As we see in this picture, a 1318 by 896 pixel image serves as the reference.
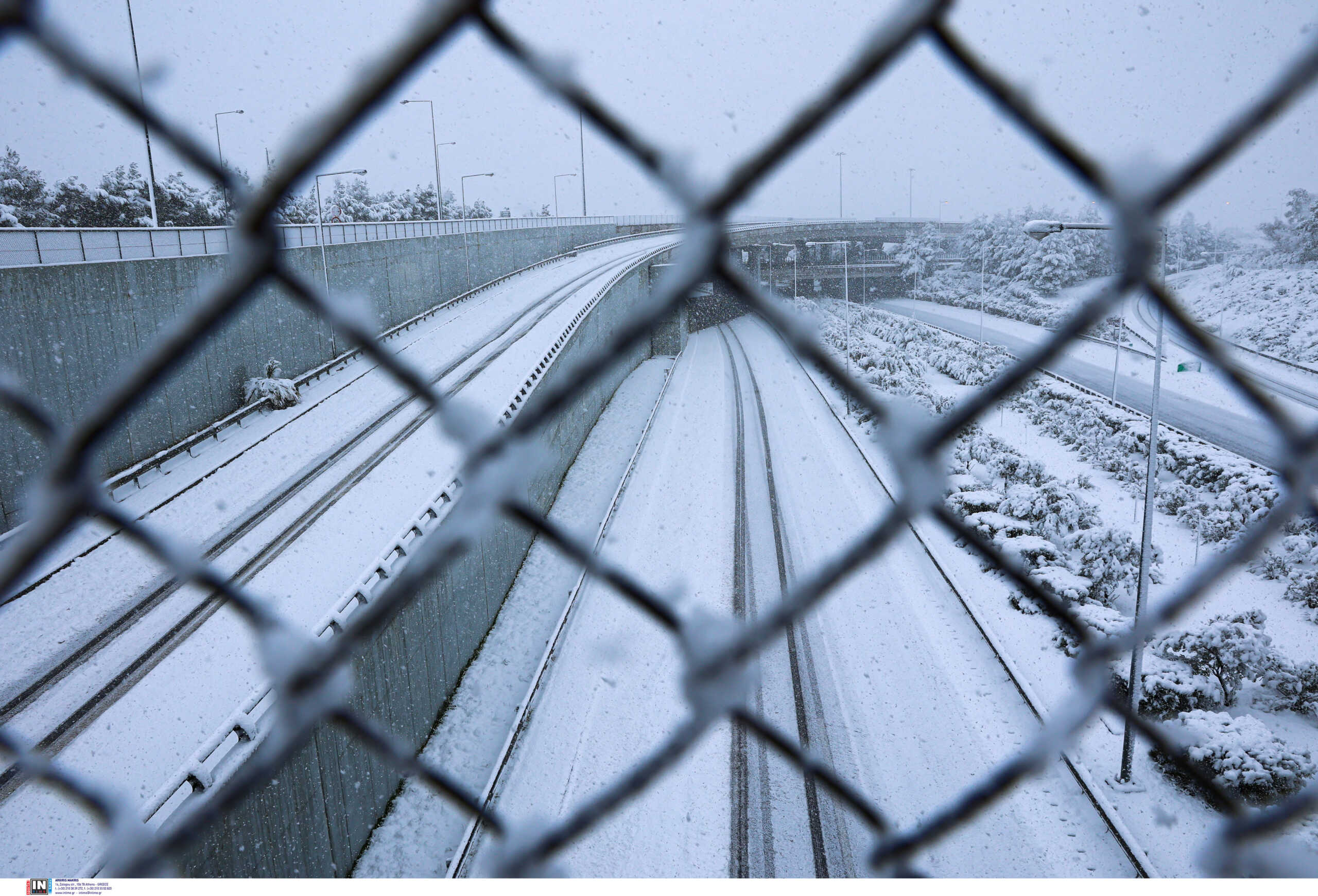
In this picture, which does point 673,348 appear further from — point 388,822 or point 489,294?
point 388,822

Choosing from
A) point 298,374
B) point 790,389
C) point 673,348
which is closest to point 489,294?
point 673,348

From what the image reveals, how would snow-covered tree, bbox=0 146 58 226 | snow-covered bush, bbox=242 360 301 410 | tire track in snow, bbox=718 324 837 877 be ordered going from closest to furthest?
tire track in snow, bbox=718 324 837 877 → snow-covered bush, bbox=242 360 301 410 → snow-covered tree, bbox=0 146 58 226

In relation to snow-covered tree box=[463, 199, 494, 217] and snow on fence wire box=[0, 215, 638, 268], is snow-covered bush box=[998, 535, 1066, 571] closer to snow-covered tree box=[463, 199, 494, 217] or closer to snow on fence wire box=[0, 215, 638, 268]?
snow on fence wire box=[0, 215, 638, 268]

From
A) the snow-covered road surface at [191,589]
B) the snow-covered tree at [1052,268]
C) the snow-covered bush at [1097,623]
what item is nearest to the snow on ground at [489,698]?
the snow-covered road surface at [191,589]

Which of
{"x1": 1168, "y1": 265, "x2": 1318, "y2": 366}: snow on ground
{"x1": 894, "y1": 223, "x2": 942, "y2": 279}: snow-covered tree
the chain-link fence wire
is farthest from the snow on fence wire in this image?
{"x1": 894, "y1": 223, "x2": 942, "y2": 279}: snow-covered tree

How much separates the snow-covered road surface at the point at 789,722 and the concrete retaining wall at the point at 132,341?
7.82m

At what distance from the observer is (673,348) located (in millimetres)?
45406

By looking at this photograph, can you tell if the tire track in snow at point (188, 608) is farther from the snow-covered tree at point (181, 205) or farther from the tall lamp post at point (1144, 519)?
the snow-covered tree at point (181, 205)

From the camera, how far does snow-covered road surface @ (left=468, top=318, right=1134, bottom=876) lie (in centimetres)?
1017

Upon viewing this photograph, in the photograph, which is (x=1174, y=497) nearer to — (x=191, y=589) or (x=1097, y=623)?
(x=1097, y=623)

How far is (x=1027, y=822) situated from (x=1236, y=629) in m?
6.51

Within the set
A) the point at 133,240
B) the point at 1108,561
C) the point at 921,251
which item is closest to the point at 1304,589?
the point at 1108,561

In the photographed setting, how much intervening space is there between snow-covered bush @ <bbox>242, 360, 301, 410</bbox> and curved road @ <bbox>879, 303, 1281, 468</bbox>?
18512 mm

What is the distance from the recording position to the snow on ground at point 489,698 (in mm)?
10133
